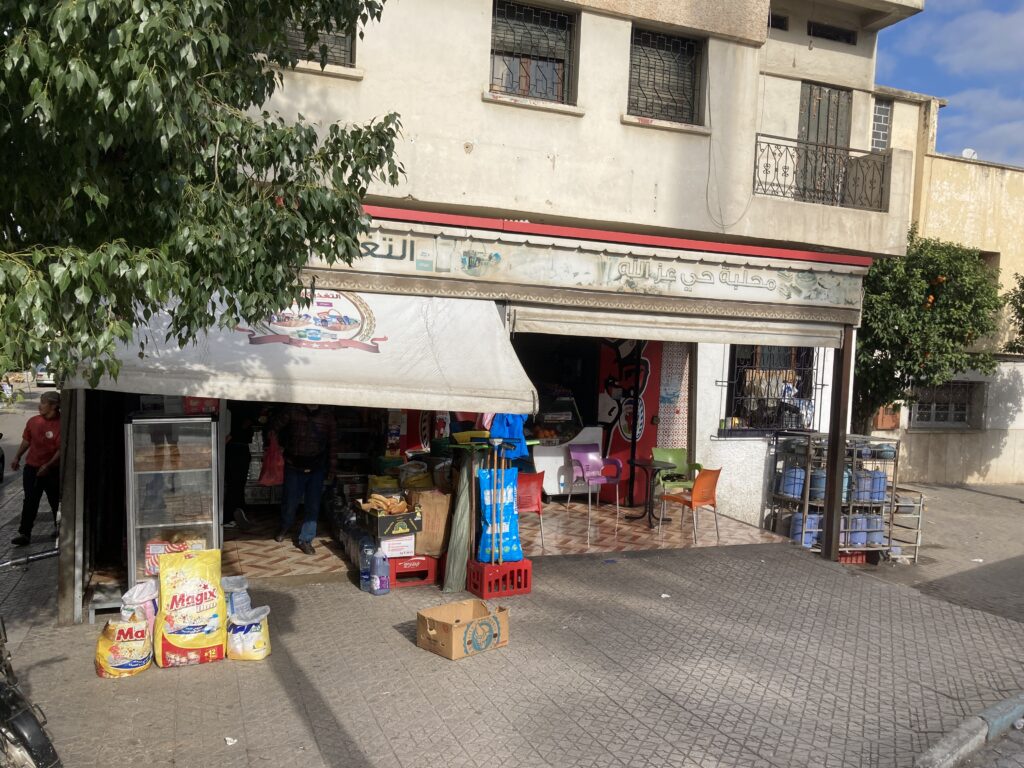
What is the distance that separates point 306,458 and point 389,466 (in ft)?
4.47

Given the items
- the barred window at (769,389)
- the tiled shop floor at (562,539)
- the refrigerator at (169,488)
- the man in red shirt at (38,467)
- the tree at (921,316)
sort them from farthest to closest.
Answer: the tree at (921,316) < the barred window at (769,389) < the man in red shirt at (38,467) < the tiled shop floor at (562,539) < the refrigerator at (169,488)

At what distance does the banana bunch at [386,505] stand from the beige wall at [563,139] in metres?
3.32

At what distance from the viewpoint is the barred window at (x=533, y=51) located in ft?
31.6

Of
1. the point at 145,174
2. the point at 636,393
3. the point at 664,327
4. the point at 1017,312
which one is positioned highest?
the point at 1017,312

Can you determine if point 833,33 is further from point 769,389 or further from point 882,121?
point 769,389

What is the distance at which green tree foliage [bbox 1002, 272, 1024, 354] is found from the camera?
17781 mm

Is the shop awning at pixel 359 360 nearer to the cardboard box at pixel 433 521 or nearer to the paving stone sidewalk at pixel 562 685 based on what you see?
the cardboard box at pixel 433 521

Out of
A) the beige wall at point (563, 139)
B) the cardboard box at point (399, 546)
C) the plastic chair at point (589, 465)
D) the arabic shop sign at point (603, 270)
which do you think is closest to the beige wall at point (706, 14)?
the beige wall at point (563, 139)

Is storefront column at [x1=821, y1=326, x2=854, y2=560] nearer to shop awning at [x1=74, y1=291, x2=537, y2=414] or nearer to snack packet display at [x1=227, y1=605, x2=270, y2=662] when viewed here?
shop awning at [x1=74, y1=291, x2=537, y2=414]

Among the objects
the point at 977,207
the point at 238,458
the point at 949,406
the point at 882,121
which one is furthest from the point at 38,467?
the point at 977,207

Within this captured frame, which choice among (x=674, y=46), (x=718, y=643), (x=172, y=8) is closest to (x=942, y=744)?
(x=718, y=643)

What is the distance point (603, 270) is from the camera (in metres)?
8.34

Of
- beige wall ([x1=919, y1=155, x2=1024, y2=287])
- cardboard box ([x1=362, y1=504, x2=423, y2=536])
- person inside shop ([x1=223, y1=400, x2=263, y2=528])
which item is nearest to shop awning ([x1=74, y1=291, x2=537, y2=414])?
cardboard box ([x1=362, y1=504, x2=423, y2=536])

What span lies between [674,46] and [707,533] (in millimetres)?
6467
